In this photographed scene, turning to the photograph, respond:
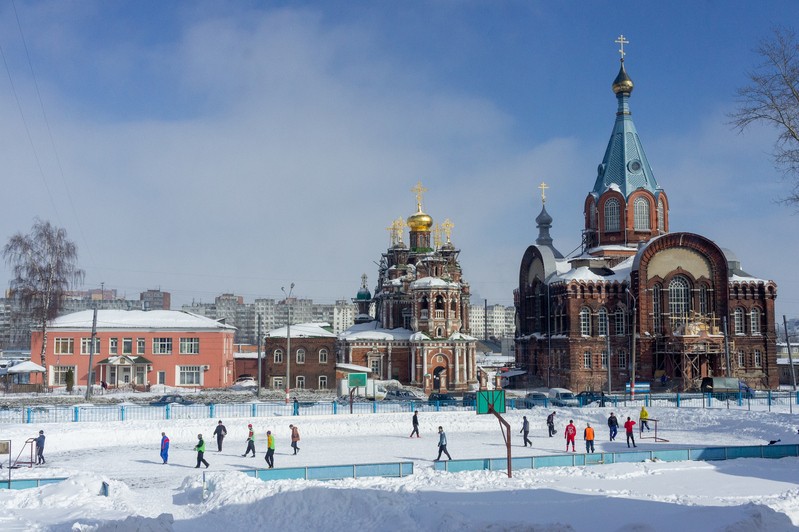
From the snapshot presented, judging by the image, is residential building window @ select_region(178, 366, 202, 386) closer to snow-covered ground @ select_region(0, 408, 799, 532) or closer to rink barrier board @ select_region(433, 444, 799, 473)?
snow-covered ground @ select_region(0, 408, 799, 532)

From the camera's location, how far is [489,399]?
2198 cm

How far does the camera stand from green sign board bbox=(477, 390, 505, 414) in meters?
22.0

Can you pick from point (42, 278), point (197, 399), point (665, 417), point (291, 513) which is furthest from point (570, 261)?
point (291, 513)

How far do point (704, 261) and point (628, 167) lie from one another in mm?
10113

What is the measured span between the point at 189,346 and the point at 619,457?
115 ft

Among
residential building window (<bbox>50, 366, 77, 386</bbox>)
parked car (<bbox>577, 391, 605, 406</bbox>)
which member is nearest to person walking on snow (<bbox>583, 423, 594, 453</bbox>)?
parked car (<bbox>577, 391, 605, 406</bbox>)

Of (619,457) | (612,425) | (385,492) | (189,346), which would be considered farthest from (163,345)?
(385,492)

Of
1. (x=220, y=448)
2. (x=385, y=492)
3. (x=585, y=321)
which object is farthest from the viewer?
(x=585, y=321)

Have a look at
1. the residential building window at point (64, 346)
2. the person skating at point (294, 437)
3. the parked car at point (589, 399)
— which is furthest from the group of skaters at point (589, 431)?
the residential building window at point (64, 346)

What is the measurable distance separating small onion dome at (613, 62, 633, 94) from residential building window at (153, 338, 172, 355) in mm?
37806

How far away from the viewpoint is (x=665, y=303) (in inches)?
2016

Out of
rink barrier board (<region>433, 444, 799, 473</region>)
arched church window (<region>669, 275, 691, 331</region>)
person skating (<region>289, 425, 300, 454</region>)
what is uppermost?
arched church window (<region>669, 275, 691, 331</region>)

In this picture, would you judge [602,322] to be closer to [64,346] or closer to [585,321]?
[585,321]

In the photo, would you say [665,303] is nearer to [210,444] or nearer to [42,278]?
[210,444]
